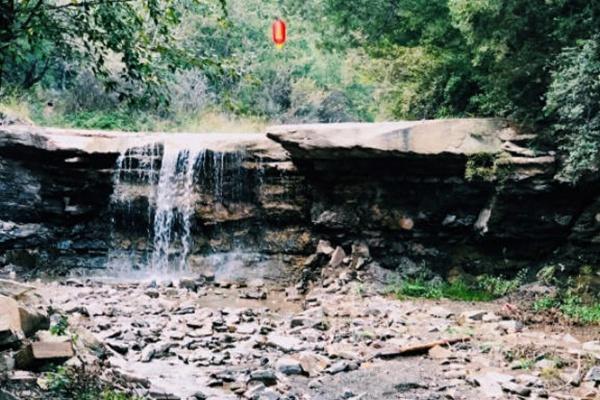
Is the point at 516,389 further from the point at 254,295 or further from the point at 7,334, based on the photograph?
the point at 254,295

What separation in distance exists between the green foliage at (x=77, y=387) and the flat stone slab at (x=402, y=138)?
5.85 m

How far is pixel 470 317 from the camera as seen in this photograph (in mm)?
7352

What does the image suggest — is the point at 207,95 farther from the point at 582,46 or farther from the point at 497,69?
the point at 582,46

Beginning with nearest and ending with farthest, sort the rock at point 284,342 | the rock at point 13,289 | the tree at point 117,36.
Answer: the tree at point 117,36 < the rock at point 13,289 < the rock at point 284,342

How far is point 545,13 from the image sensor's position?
8141 mm

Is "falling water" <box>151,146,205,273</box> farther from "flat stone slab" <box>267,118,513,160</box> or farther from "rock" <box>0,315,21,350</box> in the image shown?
"rock" <box>0,315,21,350</box>

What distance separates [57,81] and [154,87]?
51.1 feet

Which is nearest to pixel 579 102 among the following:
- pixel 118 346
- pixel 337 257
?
pixel 337 257

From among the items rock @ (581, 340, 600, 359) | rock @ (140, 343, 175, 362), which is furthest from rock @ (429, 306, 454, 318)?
rock @ (140, 343, 175, 362)

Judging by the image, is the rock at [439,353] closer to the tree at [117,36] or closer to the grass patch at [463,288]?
the grass patch at [463,288]

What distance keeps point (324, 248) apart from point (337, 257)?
12.9 inches

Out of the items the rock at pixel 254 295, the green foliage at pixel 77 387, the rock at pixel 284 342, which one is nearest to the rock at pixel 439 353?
the rock at pixel 284 342

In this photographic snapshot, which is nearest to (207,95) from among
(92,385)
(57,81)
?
(57,81)

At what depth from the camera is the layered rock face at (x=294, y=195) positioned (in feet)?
28.4
